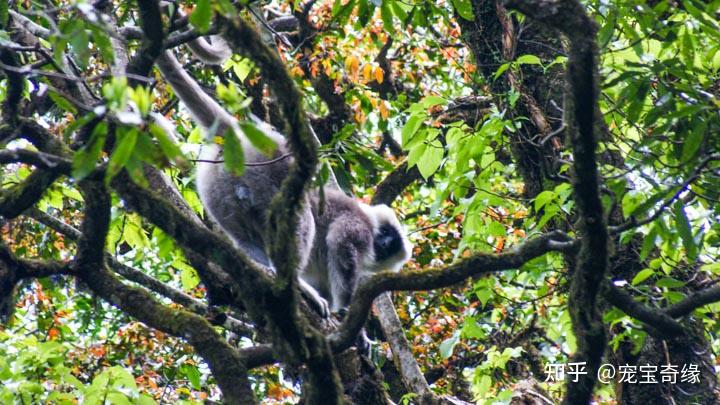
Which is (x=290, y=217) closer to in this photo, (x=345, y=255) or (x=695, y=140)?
(x=695, y=140)

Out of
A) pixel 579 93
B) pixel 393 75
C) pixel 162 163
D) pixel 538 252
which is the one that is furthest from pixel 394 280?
pixel 393 75

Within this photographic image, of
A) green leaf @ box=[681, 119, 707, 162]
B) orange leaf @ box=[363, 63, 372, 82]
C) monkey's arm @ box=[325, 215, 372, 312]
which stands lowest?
green leaf @ box=[681, 119, 707, 162]

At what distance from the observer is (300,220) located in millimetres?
5020

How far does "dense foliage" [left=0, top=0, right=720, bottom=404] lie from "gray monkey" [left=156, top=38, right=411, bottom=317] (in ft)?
0.67

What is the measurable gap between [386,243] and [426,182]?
7.33 feet

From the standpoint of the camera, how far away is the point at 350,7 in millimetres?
4359

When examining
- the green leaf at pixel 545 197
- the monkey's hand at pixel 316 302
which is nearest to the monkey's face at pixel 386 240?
the monkey's hand at pixel 316 302

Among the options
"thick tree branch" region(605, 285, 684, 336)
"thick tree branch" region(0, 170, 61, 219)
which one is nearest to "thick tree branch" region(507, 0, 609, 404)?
"thick tree branch" region(605, 285, 684, 336)

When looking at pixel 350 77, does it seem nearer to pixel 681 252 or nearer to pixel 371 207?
pixel 371 207

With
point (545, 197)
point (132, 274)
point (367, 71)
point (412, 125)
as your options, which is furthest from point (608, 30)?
point (367, 71)

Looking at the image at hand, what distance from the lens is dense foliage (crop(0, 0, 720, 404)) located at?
3.15 m

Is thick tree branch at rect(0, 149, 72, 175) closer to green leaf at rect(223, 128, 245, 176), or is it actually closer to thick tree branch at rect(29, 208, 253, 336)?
green leaf at rect(223, 128, 245, 176)

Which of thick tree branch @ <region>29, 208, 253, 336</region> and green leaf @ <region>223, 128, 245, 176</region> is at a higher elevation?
thick tree branch @ <region>29, 208, 253, 336</region>

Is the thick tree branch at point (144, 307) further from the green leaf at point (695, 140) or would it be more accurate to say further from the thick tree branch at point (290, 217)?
the green leaf at point (695, 140)
